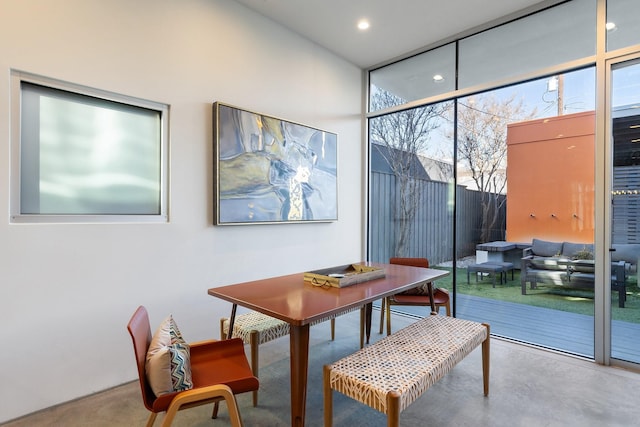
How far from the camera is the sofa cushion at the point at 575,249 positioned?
9.48 feet

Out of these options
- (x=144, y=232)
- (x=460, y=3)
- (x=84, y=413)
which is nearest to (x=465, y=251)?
(x=460, y=3)

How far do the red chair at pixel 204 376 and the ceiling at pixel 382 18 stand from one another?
2.94m

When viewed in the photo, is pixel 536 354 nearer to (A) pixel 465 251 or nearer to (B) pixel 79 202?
(A) pixel 465 251

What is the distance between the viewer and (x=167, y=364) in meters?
1.39

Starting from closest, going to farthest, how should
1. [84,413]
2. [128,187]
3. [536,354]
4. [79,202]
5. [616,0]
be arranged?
1. [84,413]
2. [79,202]
3. [128,187]
4. [616,0]
5. [536,354]

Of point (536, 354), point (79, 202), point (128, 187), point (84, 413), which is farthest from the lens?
point (536, 354)

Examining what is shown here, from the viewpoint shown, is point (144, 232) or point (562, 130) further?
point (562, 130)

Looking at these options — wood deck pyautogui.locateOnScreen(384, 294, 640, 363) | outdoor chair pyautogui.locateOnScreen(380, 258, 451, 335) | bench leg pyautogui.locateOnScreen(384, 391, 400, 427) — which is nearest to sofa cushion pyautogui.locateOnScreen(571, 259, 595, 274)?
wood deck pyautogui.locateOnScreen(384, 294, 640, 363)

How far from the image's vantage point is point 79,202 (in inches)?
87.2

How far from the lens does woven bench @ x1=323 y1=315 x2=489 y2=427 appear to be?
4.93ft

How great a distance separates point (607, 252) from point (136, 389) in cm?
386

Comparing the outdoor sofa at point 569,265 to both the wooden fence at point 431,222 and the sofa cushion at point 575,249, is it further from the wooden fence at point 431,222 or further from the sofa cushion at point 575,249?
the wooden fence at point 431,222

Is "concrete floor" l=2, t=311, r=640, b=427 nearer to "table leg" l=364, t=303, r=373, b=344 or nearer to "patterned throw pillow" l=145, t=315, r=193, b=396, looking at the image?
"table leg" l=364, t=303, r=373, b=344

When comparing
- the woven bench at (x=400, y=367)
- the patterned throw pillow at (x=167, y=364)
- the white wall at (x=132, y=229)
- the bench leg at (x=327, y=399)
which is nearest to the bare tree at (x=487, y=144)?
the woven bench at (x=400, y=367)
